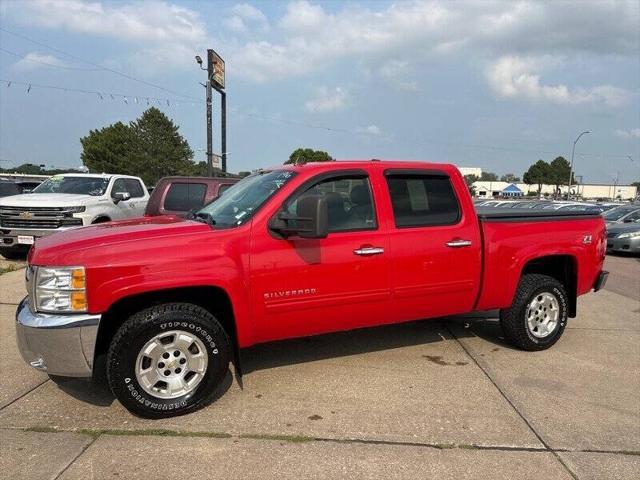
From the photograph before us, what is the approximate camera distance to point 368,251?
13.5ft

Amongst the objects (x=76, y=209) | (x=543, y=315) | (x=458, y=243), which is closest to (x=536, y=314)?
(x=543, y=315)

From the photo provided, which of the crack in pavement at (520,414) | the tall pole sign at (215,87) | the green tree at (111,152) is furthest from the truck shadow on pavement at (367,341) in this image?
the green tree at (111,152)

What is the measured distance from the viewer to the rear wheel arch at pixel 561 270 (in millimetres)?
5227

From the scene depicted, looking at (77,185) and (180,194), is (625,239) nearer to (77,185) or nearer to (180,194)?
(180,194)

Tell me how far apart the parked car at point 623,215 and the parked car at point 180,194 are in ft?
45.1

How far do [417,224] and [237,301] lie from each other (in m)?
1.69

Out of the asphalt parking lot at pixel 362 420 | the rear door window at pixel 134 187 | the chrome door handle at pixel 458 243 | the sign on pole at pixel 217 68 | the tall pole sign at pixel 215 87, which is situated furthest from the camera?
the sign on pole at pixel 217 68

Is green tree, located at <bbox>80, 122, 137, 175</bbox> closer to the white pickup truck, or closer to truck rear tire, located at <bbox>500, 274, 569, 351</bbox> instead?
the white pickup truck

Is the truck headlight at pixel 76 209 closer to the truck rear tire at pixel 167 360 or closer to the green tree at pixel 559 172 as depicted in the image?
the truck rear tire at pixel 167 360

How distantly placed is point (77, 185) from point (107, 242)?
28.1 feet

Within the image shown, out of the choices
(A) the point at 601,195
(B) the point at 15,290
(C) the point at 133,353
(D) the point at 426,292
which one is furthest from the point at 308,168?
(A) the point at 601,195

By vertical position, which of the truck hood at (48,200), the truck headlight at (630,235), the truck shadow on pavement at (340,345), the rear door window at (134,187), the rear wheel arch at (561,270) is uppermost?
the rear door window at (134,187)

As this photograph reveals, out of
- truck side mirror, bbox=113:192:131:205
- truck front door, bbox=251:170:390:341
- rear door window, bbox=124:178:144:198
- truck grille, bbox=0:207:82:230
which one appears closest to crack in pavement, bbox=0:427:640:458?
truck front door, bbox=251:170:390:341

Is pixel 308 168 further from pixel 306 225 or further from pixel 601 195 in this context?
pixel 601 195
